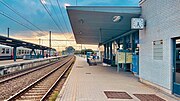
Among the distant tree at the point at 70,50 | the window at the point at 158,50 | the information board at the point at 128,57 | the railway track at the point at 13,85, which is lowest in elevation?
the railway track at the point at 13,85

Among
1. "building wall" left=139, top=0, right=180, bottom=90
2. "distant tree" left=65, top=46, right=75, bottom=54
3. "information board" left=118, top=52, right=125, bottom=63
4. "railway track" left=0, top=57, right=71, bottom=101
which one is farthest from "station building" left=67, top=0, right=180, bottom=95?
"distant tree" left=65, top=46, right=75, bottom=54

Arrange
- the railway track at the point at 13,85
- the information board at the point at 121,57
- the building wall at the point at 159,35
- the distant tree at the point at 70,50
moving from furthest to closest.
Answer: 1. the distant tree at the point at 70,50
2. the information board at the point at 121,57
3. the railway track at the point at 13,85
4. the building wall at the point at 159,35

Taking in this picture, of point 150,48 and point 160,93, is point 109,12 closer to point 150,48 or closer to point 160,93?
point 150,48

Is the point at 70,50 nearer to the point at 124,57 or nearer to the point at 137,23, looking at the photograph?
the point at 124,57

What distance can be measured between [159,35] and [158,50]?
0.71 meters

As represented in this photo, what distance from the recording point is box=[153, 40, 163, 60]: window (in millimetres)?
8820

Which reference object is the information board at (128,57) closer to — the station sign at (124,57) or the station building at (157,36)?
the station sign at (124,57)

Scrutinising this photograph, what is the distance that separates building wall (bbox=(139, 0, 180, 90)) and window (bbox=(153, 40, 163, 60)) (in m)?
0.16

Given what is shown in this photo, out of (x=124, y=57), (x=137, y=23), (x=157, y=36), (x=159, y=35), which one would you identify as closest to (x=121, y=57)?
(x=124, y=57)

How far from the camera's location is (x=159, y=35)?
8984 millimetres

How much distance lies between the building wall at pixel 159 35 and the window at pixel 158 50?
0.16 m

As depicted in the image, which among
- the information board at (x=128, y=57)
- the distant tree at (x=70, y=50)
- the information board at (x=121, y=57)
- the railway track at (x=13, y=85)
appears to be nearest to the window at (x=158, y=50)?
the information board at (x=121, y=57)

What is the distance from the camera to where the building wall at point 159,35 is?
7.80 m

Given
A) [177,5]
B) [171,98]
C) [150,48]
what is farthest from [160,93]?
[177,5]
